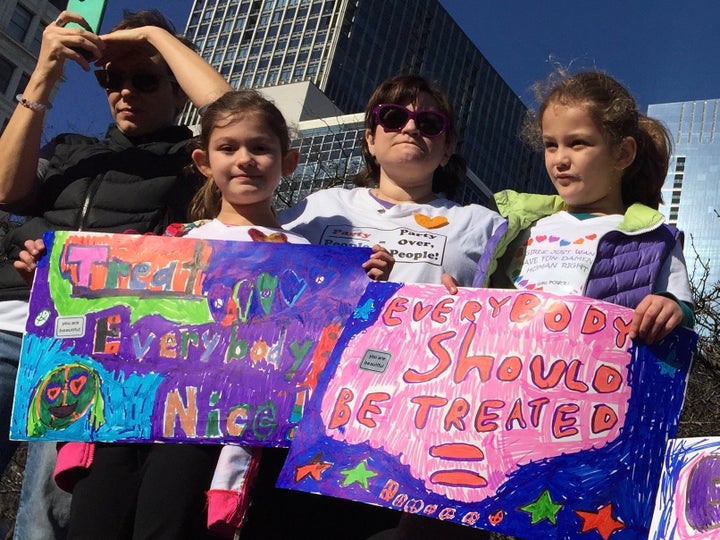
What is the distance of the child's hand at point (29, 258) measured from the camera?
8.79 feet

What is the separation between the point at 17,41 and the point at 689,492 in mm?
53242

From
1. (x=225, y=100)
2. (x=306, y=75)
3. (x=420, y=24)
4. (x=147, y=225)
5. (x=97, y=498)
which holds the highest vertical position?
(x=420, y=24)

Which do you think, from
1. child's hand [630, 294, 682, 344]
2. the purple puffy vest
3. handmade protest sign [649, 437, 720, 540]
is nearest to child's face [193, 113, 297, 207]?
the purple puffy vest

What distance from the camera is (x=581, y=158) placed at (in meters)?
2.61

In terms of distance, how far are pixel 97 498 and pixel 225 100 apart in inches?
51.7

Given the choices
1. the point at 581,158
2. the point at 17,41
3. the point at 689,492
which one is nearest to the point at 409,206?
the point at 581,158

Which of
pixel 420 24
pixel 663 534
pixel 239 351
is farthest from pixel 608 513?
pixel 420 24

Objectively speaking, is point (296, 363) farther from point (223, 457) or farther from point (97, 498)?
point (97, 498)

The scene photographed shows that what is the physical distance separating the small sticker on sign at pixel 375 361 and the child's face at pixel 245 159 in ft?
2.43

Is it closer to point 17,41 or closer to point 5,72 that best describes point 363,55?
point 17,41

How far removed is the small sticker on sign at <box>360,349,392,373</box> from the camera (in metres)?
2.26

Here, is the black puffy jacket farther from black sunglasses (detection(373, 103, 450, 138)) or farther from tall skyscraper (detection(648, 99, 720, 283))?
tall skyscraper (detection(648, 99, 720, 283))

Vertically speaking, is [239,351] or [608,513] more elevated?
[239,351]

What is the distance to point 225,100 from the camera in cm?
288
